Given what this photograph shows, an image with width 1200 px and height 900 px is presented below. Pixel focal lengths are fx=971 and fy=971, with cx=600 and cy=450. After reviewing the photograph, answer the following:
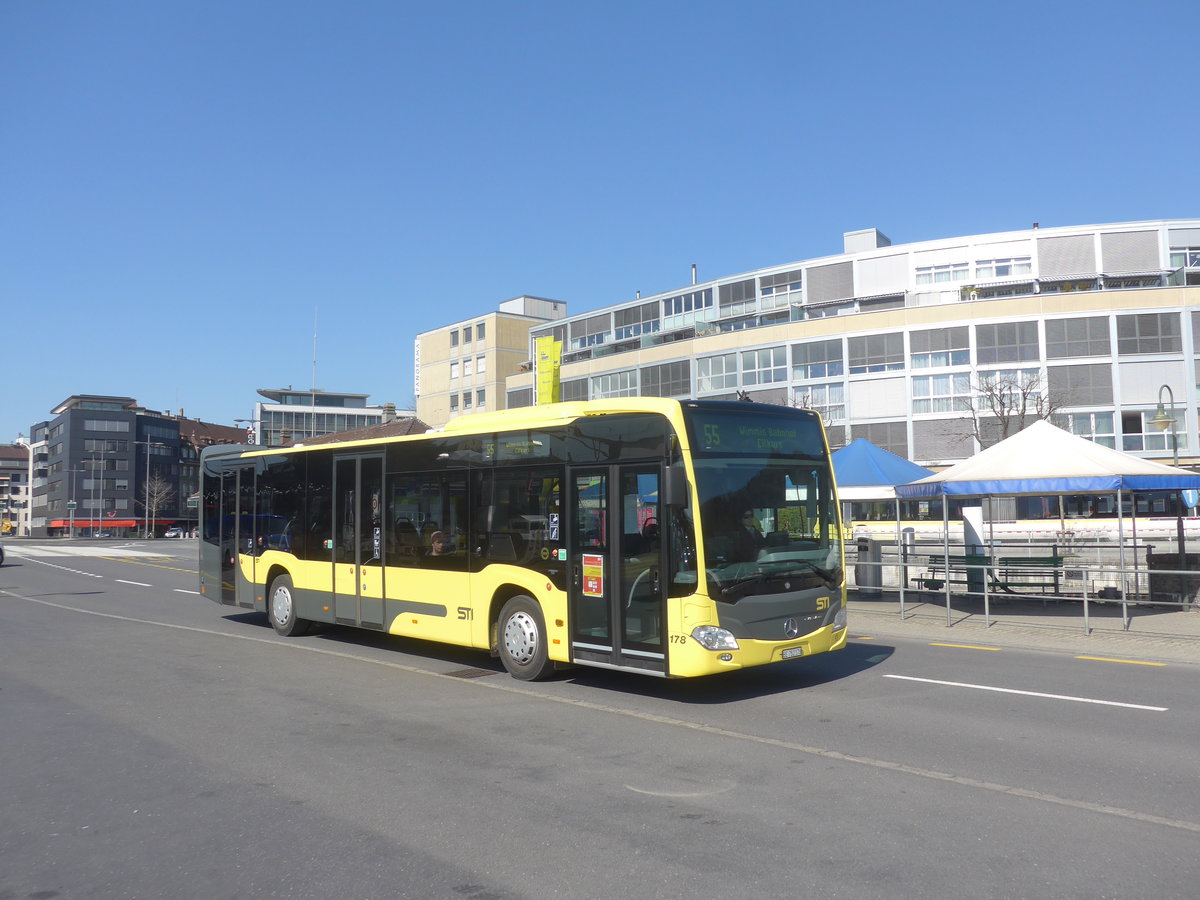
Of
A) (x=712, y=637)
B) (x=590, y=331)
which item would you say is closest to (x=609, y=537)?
(x=712, y=637)

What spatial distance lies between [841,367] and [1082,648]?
49900 mm

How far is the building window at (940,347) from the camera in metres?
57.5

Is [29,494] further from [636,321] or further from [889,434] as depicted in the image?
[889,434]

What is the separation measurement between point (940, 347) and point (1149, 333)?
1098cm

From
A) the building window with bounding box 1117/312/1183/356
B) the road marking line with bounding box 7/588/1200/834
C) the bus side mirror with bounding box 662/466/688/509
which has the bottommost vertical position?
the road marking line with bounding box 7/588/1200/834

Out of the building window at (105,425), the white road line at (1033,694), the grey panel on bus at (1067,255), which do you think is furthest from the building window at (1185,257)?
the building window at (105,425)

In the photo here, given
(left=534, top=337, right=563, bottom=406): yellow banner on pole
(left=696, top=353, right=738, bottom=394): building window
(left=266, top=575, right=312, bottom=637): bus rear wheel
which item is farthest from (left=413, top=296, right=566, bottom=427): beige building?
(left=266, top=575, right=312, bottom=637): bus rear wheel

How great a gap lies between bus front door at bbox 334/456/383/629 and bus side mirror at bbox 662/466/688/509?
5327 mm

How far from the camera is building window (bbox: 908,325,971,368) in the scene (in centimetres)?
5750

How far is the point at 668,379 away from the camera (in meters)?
70.6

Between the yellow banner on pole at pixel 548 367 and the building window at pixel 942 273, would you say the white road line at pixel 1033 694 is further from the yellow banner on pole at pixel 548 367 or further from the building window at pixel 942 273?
the building window at pixel 942 273

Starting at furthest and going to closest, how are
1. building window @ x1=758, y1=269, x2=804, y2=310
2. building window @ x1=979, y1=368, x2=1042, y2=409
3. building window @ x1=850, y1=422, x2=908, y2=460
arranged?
building window @ x1=758, y1=269, x2=804, y2=310
building window @ x1=850, y1=422, x2=908, y2=460
building window @ x1=979, y1=368, x2=1042, y2=409

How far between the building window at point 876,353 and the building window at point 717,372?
8398mm

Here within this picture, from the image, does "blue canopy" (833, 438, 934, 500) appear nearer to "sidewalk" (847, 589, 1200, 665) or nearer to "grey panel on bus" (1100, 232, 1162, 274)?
"sidewalk" (847, 589, 1200, 665)
